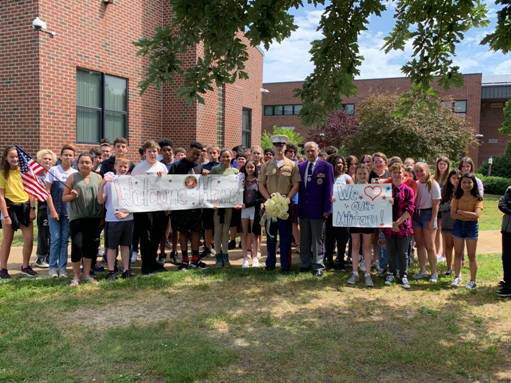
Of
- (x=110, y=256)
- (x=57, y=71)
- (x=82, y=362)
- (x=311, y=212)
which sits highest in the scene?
(x=57, y=71)

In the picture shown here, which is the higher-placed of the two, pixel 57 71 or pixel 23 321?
pixel 57 71

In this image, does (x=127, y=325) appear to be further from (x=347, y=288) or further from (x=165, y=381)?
(x=347, y=288)

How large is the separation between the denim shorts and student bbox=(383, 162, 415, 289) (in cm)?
67

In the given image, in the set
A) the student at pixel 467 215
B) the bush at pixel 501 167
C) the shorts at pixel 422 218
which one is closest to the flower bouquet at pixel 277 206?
the shorts at pixel 422 218

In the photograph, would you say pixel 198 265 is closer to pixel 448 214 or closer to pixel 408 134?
pixel 448 214

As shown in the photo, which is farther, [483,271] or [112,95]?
[112,95]

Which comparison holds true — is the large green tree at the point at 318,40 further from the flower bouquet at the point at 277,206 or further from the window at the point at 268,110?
the window at the point at 268,110

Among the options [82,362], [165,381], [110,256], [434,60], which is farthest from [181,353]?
[434,60]

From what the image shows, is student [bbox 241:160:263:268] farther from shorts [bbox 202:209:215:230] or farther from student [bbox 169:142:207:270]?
student [bbox 169:142:207:270]

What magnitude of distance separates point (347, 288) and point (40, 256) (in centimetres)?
516

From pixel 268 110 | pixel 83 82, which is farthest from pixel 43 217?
pixel 268 110

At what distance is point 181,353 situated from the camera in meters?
4.45

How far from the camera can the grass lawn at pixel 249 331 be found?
420 centimetres

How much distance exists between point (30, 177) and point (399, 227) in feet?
17.9
